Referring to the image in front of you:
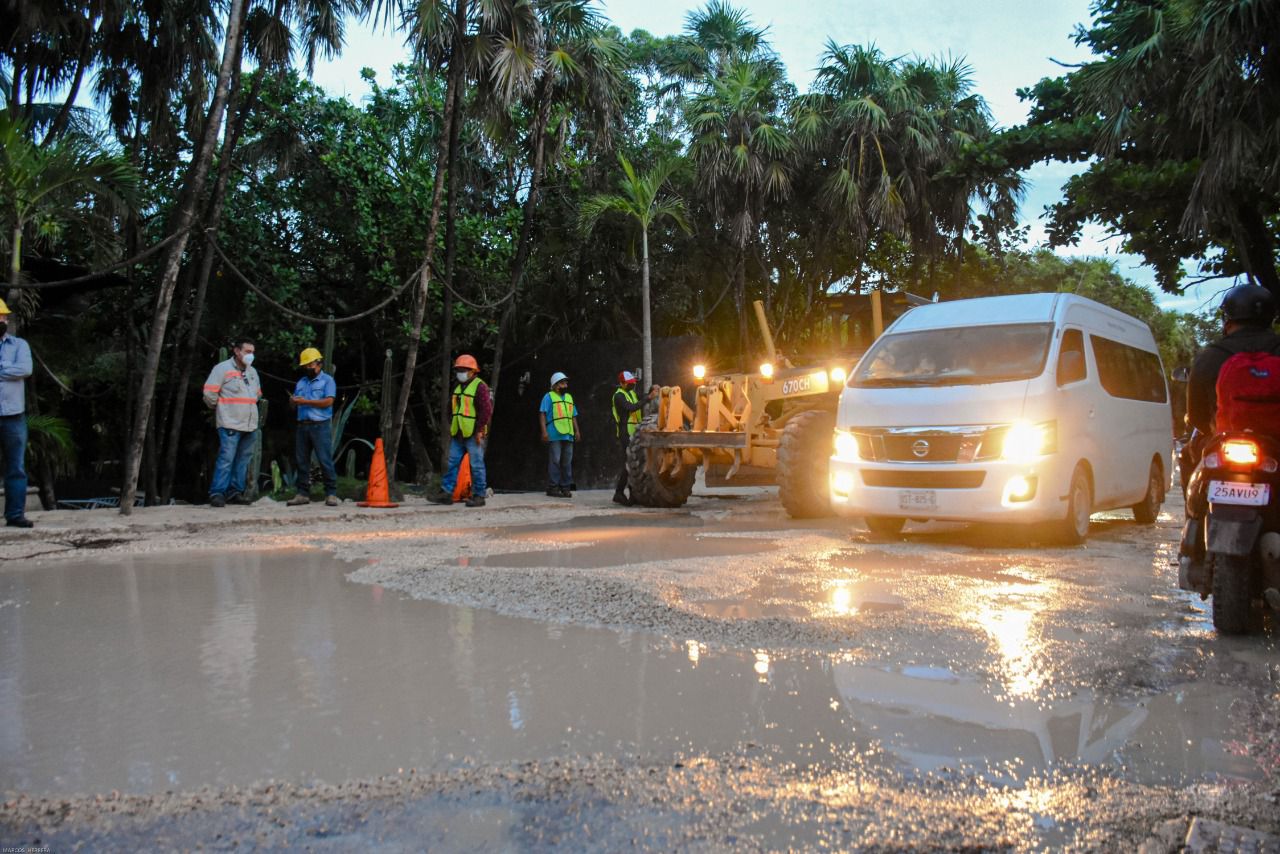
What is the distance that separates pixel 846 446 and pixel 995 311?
1924 mm

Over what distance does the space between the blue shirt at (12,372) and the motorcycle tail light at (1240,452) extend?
975 centimetres

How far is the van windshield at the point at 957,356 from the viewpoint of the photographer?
31.1 ft

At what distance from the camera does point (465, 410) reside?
14.0 meters

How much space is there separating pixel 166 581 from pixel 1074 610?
5713 millimetres

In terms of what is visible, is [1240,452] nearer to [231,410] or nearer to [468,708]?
[468,708]

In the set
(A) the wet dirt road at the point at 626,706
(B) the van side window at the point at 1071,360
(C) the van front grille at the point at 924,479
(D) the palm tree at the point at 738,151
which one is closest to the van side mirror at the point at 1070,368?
(B) the van side window at the point at 1071,360

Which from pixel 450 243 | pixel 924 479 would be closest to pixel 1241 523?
pixel 924 479

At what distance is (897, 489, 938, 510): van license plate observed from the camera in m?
9.19

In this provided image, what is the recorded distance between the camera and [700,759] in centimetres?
355

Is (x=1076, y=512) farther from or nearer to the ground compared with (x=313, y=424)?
nearer to the ground

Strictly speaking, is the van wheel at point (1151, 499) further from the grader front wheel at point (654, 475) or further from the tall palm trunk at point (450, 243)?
the tall palm trunk at point (450, 243)

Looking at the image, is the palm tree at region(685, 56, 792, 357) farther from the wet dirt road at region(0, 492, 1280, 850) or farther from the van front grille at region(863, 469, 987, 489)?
the wet dirt road at region(0, 492, 1280, 850)

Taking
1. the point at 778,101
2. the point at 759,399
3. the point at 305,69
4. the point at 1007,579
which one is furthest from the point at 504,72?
the point at 778,101

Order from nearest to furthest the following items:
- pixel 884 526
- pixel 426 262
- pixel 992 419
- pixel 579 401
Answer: pixel 992 419
pixel 884 526
pixel 426 262
pixel 579 401
